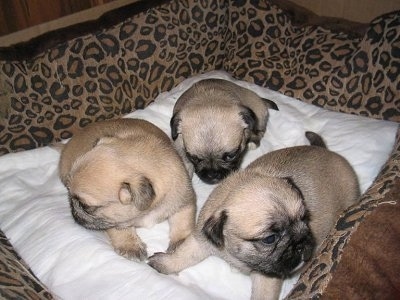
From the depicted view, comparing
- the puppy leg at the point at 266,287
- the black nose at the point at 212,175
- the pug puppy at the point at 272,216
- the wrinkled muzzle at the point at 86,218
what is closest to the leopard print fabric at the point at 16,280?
the wrinkled muzzle at the point at 86,218

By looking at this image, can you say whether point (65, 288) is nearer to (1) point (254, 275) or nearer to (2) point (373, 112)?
(1) point (254, 275)

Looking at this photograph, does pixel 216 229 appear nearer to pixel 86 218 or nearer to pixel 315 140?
pixel 86 218

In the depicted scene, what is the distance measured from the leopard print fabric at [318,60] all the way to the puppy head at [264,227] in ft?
6.68

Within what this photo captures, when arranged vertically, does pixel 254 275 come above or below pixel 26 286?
below

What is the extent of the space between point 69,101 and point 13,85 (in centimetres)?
53

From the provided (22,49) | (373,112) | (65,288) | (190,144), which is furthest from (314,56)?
(65,288)

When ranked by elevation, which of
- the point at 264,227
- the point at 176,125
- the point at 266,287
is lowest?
the point at 266,287

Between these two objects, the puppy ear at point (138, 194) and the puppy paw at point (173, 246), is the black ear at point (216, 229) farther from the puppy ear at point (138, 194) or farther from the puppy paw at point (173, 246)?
the puppy paw at point (173, 246)

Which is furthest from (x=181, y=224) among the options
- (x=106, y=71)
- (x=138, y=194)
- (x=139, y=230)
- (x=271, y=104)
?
(x=106, y=71)

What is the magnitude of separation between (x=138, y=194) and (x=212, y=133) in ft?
3.32

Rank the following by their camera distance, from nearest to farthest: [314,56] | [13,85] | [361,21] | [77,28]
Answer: [13,85] → [77,28] → [314,56] → [361,21]

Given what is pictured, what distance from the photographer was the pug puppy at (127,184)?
261 cm

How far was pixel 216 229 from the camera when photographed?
95.0 inches

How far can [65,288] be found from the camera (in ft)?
9.41
